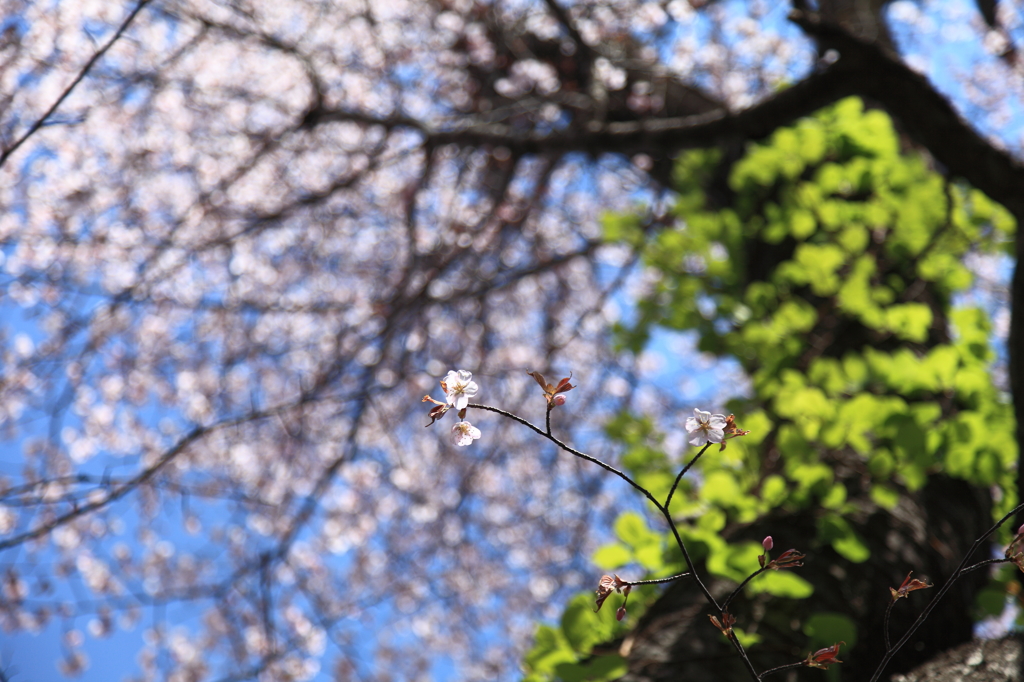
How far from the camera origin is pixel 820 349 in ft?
8.13

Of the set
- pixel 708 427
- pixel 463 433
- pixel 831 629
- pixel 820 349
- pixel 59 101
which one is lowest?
pixel 831 629

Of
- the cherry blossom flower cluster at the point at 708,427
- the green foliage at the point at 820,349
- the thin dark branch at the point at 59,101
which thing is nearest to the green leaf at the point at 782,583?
the green foliage at the point at 820,349

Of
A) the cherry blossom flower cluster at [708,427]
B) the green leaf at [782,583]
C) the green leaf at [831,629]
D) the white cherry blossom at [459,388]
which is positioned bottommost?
the green leaf at [831,629]

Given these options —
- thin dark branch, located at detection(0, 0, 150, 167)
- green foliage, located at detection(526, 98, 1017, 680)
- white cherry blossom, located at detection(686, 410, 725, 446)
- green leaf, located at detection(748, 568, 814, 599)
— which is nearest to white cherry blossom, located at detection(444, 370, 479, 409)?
white cherry blossom, located at detection(686, 410, 725, 446)

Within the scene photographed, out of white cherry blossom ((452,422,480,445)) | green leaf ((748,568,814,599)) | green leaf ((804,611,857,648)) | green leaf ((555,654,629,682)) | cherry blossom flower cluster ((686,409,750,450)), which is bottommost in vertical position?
→ green leaf ((804,611,857,648))

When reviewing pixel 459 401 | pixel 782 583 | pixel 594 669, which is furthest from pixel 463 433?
pixel 782 583

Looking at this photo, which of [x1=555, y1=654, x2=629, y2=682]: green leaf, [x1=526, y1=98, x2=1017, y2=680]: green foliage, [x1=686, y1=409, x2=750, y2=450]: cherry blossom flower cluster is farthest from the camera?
[x1=526, y1=98, x2=1017, y2=680]: green foliage

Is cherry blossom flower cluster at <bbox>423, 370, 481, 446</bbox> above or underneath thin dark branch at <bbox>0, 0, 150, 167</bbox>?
underneath

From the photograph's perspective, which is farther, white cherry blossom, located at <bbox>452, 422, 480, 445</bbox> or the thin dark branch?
the thin dark branch

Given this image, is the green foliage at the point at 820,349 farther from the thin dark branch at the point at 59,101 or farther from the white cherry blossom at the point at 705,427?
the thin dark branch at the point at 59,101

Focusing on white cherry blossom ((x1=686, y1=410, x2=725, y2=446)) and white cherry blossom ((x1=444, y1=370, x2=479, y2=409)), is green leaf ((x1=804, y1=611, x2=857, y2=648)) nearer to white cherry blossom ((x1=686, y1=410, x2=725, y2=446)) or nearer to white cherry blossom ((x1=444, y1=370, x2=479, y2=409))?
white cherry blossom ((x1=686, y1=410, x2=725, y2=446))

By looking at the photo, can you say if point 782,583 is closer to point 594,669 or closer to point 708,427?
point 594,669

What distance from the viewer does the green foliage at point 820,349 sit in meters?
1.61

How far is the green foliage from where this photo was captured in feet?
5.27
